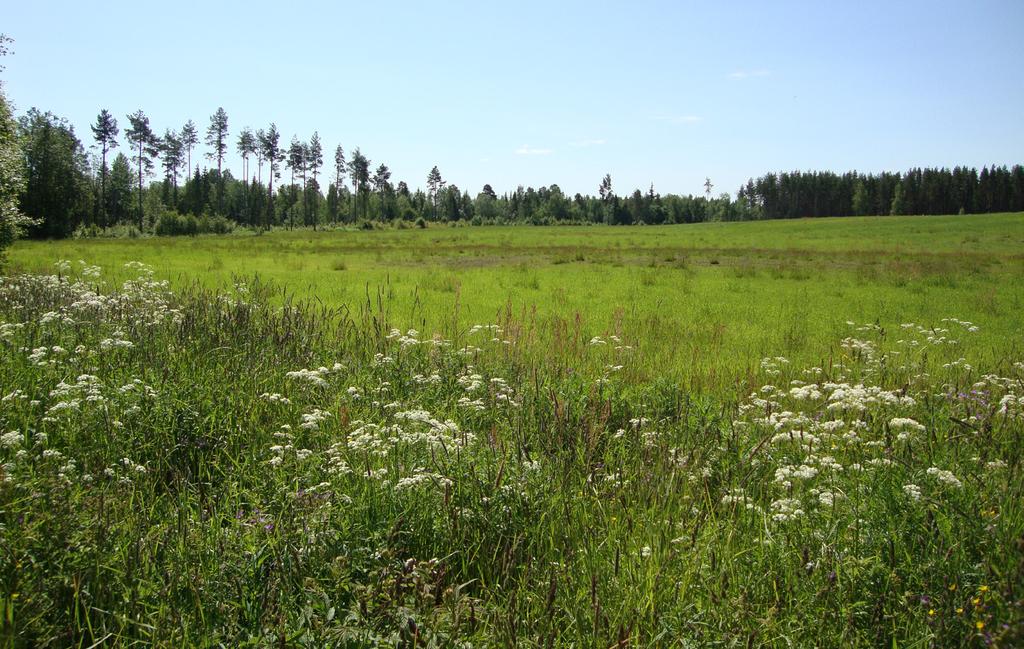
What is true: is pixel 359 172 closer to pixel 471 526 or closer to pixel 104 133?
pixel 104 133

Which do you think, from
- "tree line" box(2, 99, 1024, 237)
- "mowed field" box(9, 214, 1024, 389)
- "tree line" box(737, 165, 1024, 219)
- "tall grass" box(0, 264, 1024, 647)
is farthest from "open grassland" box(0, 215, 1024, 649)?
"tree line" box(737, 165, 1024, 219)

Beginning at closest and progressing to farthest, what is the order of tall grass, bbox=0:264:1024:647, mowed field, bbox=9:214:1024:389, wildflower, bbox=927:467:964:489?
tall grass, bbox=0:264:1024:647 < wildflower, bbox=927:467:964:489 < mowed field, bbox=9:214:1024:389

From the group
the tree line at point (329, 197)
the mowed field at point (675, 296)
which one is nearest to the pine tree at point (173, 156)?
the tree line at point (329, 197)

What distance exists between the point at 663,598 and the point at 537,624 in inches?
25.0

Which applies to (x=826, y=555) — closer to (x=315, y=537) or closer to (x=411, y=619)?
(x=411, y=619)

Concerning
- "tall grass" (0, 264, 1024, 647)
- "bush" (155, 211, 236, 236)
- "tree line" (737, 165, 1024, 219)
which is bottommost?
"tall grass" (0, 264, 1024, 647)

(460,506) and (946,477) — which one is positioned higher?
(946,477)

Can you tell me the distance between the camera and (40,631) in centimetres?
265

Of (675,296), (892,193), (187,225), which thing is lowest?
(675,296)

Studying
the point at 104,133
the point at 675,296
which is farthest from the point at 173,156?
the point at 675,296

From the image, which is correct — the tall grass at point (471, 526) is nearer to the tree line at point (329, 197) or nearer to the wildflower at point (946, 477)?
→ the wildflower at point (946, 477)

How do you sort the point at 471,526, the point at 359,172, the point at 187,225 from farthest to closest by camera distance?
the point at 359,172, the point at 187,225, the point at 471,526

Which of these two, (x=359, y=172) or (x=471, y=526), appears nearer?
(x=471, y=526)

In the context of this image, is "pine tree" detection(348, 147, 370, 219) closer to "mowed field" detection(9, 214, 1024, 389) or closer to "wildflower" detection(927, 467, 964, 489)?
"mowed field" detection(9, 214, 1024, 389)
